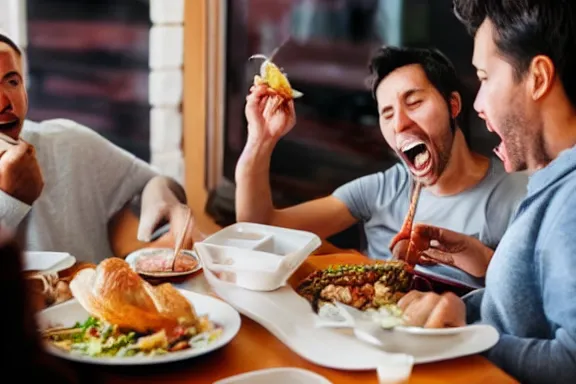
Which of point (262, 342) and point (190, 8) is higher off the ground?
point (190, 8)

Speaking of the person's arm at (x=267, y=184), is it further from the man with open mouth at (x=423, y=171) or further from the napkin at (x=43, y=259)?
the napkin at (x=43, y=259)

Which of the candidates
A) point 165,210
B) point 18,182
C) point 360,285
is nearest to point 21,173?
point 18,182

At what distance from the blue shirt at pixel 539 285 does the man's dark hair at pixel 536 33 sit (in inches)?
5.3

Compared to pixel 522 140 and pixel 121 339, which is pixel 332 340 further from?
pixel 522 140

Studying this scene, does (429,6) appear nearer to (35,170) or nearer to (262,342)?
(262,342)

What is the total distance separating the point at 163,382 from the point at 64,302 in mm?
250

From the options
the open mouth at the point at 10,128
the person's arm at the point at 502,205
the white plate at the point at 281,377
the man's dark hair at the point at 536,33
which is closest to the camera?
the white plate at the point at 281,377

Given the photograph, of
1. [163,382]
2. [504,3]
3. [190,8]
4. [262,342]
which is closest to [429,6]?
[504,3]

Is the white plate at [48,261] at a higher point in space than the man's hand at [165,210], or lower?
lower

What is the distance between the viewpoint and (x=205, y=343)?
1.01m

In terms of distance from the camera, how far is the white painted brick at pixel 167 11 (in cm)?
136

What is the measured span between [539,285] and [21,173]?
34.7 inches

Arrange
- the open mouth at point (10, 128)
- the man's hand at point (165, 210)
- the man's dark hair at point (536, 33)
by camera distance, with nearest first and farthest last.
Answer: the man's dark hair at point (536, 33)
the open mouth at point (10, 128)
the man's hand at point (165, 210)

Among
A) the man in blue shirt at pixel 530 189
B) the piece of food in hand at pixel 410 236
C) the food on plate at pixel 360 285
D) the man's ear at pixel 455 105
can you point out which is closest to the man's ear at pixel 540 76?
the man in blue shirt at pixel 530 189
